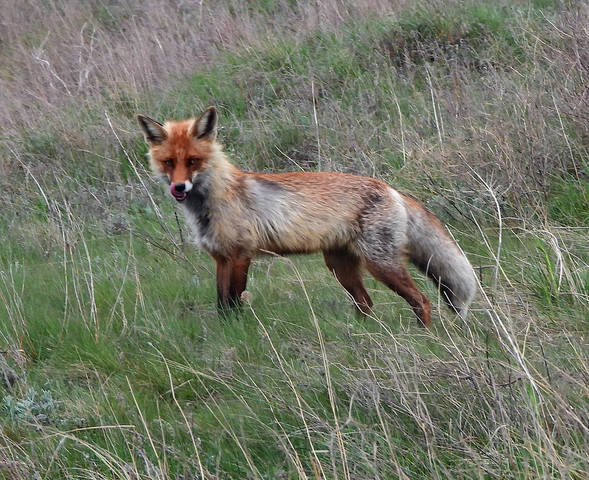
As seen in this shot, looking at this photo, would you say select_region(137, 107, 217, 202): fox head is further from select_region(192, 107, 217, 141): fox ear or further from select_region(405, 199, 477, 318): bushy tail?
select_region(405, 199, 477, 318): bushy tail

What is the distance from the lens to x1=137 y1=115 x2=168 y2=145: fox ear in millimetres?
5406

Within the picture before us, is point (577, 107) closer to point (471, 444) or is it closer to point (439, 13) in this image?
point (439, 13)

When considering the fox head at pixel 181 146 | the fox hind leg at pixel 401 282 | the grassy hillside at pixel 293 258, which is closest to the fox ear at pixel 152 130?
the fox head at pixel 181 146

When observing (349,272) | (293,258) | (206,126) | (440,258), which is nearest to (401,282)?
(440,258)

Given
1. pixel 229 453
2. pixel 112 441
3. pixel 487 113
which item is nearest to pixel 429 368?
pixel 229 453

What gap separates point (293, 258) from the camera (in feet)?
20.4

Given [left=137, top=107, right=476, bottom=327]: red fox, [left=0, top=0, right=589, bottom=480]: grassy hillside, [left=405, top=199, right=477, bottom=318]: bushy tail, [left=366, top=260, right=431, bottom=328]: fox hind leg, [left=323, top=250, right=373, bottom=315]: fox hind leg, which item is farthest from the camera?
[left=323, top=250, right=373, bottom=315]: fox hind leg

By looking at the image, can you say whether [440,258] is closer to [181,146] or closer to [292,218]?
[292,218]

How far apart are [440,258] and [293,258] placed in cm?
148

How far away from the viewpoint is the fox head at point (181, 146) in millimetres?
5320

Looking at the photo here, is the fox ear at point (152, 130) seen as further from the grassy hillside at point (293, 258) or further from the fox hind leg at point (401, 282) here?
the fox hind leg at point (401, 282)

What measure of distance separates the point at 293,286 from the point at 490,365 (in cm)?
219

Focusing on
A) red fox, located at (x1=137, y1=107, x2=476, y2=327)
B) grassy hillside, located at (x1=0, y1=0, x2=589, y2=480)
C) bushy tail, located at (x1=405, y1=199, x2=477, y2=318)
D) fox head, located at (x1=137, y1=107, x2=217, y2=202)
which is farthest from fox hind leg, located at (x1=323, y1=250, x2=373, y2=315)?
fox head, located at (x1=137, y1=107, x2=217, y2=202)

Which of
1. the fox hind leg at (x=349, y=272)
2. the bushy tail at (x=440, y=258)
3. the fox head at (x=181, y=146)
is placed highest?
the fox head at (x=181, y=146)
